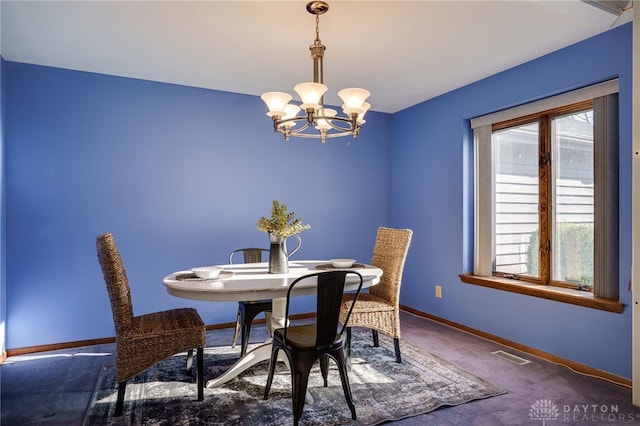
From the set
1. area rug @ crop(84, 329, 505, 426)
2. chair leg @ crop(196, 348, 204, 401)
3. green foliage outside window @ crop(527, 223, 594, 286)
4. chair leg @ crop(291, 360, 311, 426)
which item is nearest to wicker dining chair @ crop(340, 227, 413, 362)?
area rug @ crop(84, 329, 505, 426)

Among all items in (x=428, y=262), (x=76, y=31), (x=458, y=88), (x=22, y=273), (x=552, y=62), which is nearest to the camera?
(x=76, y=31)

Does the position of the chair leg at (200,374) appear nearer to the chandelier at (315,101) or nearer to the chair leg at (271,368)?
the chair leg at (271,368)

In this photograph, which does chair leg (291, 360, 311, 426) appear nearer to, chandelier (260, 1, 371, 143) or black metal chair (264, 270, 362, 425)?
black metal chair (264, 270, 362, 425)

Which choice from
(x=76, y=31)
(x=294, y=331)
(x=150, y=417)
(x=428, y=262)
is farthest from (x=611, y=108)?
(x=76, y=31)

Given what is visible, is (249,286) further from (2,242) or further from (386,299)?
(2,242)

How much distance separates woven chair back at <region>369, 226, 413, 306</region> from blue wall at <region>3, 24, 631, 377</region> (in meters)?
1.06

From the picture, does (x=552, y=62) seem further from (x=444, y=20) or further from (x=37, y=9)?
(x=37, y=9)

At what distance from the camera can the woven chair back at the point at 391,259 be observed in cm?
288

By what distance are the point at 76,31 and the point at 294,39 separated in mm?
1460

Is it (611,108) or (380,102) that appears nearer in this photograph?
(611,108)

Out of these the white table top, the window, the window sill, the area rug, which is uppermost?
the window

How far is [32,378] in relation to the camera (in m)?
2.67

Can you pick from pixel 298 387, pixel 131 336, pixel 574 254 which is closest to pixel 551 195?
pixel 574 254

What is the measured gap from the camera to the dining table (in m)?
2.06
